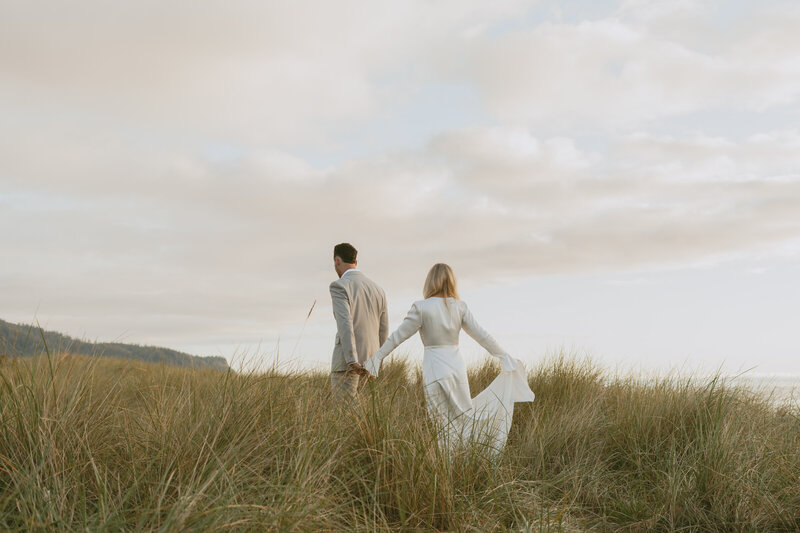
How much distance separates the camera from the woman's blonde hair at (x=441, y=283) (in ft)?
19.3

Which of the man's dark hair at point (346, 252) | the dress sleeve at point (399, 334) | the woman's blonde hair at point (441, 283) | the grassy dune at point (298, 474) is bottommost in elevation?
the grassy dune at point (298, 474)

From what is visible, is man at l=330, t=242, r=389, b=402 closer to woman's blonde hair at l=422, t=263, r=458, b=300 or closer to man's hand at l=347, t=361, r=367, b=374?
man's hand at l=347, t=361, r=367, b=374

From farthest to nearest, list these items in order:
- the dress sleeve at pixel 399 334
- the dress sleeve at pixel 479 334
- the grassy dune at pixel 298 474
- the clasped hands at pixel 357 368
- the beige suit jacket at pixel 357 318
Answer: the beige suit jacket at pixel 357 318
the clasped hands at pixel 357 368
the dress sleeve at pixel 479 334
the dress sleeve at pixel 399 334
the grassy dune at pixel 298 474

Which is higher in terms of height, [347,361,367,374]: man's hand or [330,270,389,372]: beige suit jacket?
[330,270,389,372]: beige suit jacket

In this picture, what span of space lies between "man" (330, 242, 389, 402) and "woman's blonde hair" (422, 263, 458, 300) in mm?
865

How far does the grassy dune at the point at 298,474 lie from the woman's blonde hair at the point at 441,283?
160cm

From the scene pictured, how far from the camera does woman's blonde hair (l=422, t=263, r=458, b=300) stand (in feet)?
19.3

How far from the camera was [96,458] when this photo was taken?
3383mm

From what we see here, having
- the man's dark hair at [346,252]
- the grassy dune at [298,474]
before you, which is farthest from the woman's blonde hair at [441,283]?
the grassy dune at [298,474]

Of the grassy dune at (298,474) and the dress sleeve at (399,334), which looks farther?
the dress sleeve at (399,334)

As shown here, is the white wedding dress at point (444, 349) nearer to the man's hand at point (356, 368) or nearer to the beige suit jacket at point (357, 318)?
the man's hand at point (356, 368)

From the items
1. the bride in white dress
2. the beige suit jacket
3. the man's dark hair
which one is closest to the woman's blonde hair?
the bride in white dress

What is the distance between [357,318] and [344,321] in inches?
10.7

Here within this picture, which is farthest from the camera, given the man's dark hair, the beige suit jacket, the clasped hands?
the man's dark hair
